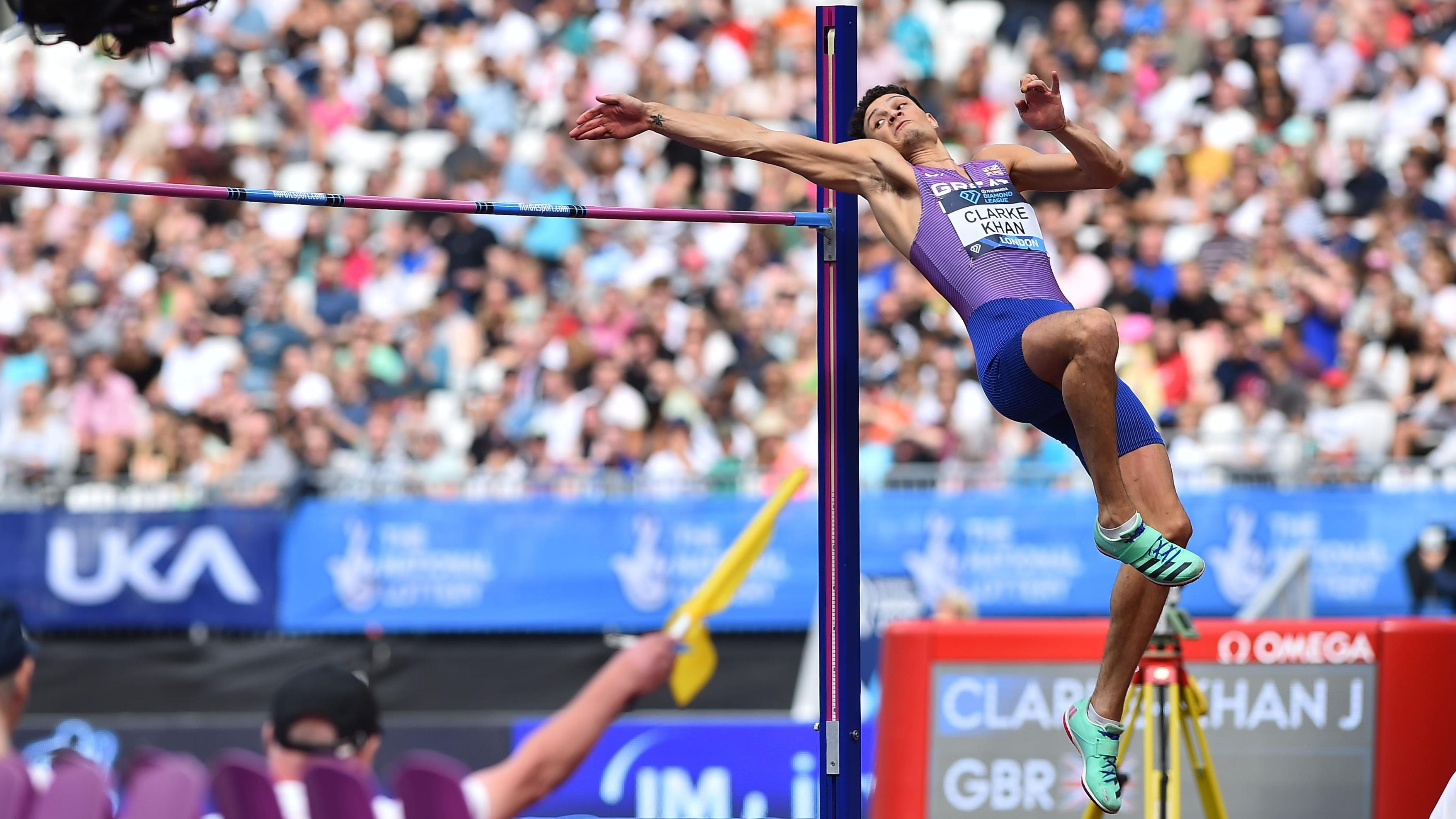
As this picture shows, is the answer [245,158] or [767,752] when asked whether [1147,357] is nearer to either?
[767,752]

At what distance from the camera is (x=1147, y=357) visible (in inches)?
512

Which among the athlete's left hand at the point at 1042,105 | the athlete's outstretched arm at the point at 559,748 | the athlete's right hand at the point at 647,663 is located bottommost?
the athlete's outstretched arm at the point at 559,748

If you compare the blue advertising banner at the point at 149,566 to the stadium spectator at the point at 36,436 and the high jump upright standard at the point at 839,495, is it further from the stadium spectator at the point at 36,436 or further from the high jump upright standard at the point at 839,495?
the high jump upright standard at the point at 839,495

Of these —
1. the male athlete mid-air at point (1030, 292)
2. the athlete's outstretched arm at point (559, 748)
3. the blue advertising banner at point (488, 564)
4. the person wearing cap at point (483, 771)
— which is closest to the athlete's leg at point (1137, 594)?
the male athlete mid-air at point (1030, 292)

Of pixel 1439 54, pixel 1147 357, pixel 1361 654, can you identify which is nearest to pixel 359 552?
pixel 1147 357

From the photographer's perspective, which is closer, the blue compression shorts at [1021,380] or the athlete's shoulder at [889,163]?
the blue compression shorts at [1021,380]

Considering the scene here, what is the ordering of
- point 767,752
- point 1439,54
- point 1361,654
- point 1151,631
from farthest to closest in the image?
point 1439,54
point 767,752
point 1361,654
point 1151,631

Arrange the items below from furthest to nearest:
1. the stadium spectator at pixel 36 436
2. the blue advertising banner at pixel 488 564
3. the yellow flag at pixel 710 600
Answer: the stadium spectator at pixel 36 436 < the blue advertising banner at pixel 488 564 < the yellow flag at pixel 710 600

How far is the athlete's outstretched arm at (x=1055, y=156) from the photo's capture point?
5.91m

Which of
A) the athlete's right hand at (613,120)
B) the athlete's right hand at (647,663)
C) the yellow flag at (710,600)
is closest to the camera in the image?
the athlete's right hand at (647,663)

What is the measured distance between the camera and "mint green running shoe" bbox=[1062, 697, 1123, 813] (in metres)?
5.38

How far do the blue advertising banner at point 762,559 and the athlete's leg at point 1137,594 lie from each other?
5818 millimetres

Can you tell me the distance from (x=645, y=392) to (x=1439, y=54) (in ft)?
24.9

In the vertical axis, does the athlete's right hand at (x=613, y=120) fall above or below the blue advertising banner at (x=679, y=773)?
above
